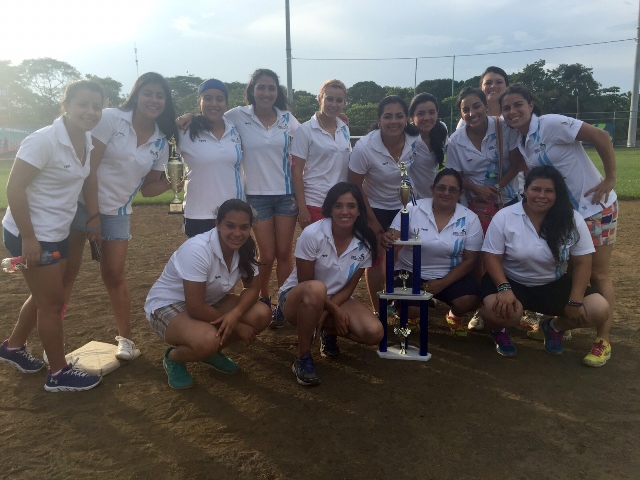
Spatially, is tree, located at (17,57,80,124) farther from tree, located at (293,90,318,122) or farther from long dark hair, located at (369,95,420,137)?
long dark hair, located at (369,95,420,137)

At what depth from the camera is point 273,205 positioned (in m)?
4.56

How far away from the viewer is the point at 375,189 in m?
4.57

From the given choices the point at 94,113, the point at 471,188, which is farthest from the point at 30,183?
the point at 471,188

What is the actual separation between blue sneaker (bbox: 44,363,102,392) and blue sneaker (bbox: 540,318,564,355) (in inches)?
129

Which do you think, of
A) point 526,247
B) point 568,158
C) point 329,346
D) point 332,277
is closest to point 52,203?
point 332,277

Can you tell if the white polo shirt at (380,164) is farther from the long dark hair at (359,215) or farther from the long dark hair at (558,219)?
the long dark hair at (558,219)

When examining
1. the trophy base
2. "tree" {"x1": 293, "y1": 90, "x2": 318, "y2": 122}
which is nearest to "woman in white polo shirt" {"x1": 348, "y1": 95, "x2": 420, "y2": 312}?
the trophy base

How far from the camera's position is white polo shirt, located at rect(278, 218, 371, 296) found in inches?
148

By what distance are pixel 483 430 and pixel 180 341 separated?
1.92 metres

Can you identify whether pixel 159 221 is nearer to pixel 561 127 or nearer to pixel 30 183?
pixel 30 183

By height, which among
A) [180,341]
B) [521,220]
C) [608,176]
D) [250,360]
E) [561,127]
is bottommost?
[250,360]

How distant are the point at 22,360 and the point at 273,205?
2204mm

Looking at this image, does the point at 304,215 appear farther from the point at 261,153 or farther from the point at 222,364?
the point at 222,364

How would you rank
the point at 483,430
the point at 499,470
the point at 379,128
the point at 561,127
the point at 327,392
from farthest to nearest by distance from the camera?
the point at 379,128
the point at 561,127
the point at 327,392
the point at 483,430
the point at 499,470
